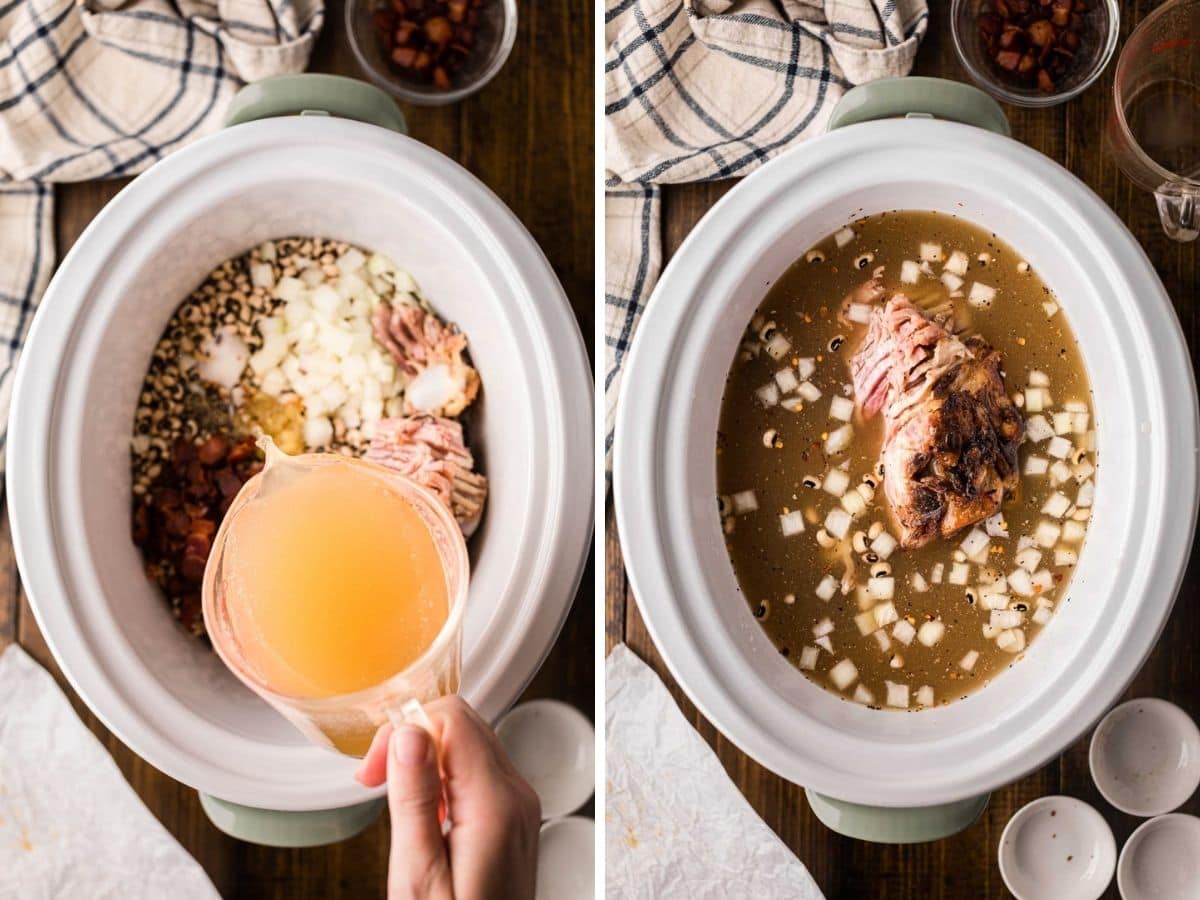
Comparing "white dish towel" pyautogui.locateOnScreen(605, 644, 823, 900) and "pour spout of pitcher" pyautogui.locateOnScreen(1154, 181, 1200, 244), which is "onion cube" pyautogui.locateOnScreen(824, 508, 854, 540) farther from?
"pour spout of pitcher" pyautogui.locateOnScreen(1154, 181, 1200, 244)

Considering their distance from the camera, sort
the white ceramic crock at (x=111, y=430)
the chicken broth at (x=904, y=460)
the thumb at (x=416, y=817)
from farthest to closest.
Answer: the chicken broth at (x=904, y=460) → the white ceramic crock at (x=111, y=430) → the thumb at (x=416, y=817)

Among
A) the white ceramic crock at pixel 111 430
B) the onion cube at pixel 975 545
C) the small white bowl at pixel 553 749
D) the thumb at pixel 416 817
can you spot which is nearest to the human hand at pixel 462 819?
the thumb at pixel 416 817

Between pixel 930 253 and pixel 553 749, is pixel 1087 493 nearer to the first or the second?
pixel 930 253

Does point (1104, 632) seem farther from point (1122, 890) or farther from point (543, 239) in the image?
point (543, 239)

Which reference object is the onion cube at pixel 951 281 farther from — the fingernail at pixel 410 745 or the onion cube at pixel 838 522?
the fingernail at pixel 410 745

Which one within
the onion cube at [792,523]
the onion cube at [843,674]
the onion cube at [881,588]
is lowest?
the onion cube at [843,674]

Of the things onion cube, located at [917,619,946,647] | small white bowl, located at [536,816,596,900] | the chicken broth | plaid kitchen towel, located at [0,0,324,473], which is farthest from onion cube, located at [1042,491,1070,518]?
plaid kitchen towel, located at [0,0,324,473]

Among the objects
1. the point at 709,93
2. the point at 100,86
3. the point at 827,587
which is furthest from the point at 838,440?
the point at 100,86

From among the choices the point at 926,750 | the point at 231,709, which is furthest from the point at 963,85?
the point at 231,709

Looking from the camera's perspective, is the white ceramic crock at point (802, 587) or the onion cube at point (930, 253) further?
the onion cube at point (930, 253)
